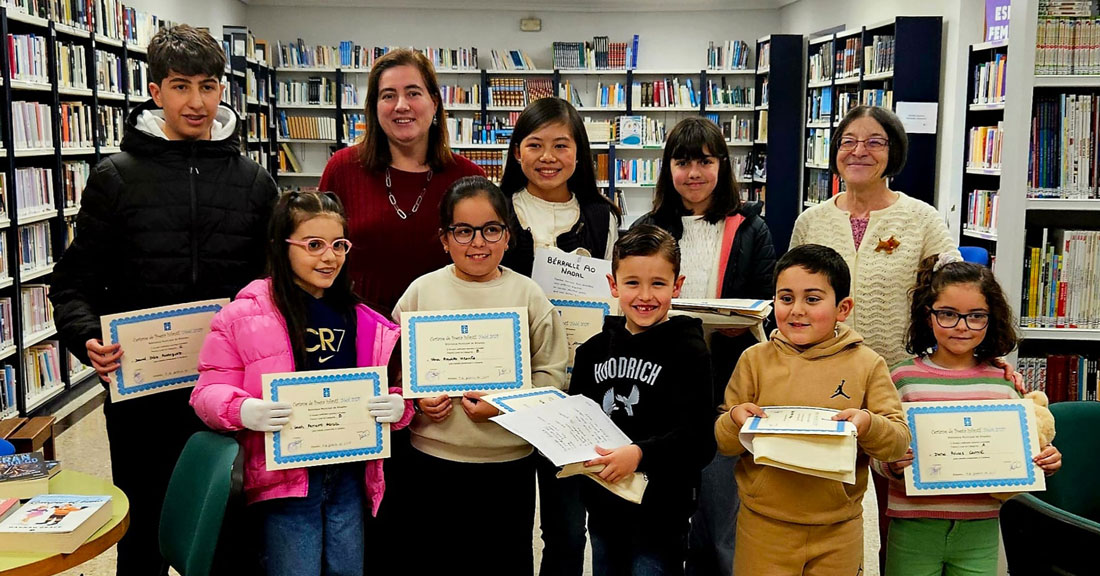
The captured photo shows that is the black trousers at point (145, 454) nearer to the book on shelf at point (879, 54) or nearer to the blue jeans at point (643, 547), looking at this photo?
the blue jeans at point (643, 547)

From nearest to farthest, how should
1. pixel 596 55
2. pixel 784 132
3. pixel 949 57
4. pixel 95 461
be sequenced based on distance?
pixel 95 461, pixel 949 57, pixel 784 132, pixel 596 55

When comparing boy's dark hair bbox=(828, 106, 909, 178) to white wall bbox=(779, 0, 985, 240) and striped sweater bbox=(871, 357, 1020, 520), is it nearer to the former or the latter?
striped sweater bbox=(871, 357, 1020, 520)

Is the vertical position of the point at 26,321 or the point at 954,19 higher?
the point at 954,19

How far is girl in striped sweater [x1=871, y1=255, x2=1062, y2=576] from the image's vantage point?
2076 mm

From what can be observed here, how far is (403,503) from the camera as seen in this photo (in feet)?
7.52

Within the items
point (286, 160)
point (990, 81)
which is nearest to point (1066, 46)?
point (990, 81)

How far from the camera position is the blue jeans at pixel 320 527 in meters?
1.99

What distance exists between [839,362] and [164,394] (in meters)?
1.67

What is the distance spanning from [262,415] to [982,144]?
5.22 m

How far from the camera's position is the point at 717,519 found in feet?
8.18

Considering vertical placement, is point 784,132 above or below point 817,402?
above

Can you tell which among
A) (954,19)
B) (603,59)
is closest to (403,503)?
(954,19)

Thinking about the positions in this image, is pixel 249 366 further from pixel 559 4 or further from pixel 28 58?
pixel 559 4

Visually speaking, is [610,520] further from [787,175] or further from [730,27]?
[730,27]
